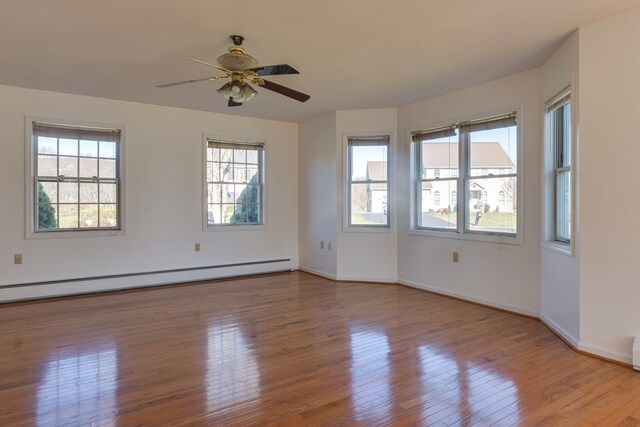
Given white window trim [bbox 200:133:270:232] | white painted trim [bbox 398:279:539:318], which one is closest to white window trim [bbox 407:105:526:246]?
white painted trim [bbox 398:279:539:318]

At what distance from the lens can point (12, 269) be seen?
4520 mm

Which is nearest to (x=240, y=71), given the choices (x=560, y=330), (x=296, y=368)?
(x=296, y=368)

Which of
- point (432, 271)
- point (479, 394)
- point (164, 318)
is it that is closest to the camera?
point (479, 394)

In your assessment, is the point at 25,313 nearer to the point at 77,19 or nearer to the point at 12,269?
the point at 12,269

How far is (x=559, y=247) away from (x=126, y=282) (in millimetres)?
5202

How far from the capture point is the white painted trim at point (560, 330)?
10.1ft

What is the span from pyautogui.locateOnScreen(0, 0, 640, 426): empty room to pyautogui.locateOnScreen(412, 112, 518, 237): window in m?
0.03

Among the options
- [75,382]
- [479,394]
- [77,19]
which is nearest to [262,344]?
[75,382]

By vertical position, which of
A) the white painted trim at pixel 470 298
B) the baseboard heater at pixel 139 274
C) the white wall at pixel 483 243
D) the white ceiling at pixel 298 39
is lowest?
the white painted trim at pixel 470 298

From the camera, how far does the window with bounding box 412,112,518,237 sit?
423 centimetres

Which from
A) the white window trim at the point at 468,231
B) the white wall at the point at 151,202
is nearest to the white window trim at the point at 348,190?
the white window trim at the point at 468,231

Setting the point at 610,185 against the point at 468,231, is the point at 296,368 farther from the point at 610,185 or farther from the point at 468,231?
the point at 468,231

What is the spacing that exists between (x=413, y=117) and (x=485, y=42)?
77.2 inches

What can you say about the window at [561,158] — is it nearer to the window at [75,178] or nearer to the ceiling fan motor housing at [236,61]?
the ceiling fan motor housing at [236,61]
